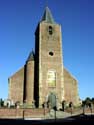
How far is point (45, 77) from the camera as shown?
42.7 m

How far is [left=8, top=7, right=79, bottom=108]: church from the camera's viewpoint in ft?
139

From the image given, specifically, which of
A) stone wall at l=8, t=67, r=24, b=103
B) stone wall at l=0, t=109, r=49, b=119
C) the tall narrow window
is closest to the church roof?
stone wall at l=8, t=67, r=24, b=103

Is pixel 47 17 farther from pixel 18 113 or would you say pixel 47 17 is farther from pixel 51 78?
pixel 18 113

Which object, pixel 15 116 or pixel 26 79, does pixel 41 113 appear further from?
pixel 26 79

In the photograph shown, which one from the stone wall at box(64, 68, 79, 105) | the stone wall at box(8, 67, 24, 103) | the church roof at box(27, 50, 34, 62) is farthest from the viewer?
the church roof at box(27, 50, 34, 62)

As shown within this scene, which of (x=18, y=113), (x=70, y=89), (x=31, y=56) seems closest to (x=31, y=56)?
(x=31, y=56)

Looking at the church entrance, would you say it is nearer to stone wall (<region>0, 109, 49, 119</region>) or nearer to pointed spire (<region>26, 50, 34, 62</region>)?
pointed spire (<region>26, 50, 34, 62</region>)

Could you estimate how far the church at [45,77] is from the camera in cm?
4231

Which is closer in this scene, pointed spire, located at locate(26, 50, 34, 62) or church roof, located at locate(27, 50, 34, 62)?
pointed spire, located at locate(26, 50, 34, 62)

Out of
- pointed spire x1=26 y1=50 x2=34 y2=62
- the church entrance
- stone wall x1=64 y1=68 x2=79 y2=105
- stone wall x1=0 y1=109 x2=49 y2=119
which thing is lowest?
stone wall x1=0 y1=109 x2=49 y2=119

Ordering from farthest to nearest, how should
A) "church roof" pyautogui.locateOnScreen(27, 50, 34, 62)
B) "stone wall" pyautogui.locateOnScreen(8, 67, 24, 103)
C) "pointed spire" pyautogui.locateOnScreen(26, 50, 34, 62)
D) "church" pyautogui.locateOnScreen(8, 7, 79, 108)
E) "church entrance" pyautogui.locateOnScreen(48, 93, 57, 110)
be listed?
"church roof" pyautogui.locateOnScreen(27, 50, 34, 62), "pointed spire" pyautogui.locateOnScreen(26, 50, 34, 62), "stone wall" pyautogui.locateOnScreen(8, 67, 24, 103), "church" pyautogui.locateOnScreen(8, 7, 79, 108), "church entrance" pyautogui.locateOnScreen(48, 93, 57, 110)

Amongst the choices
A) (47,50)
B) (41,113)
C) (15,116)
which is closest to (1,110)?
(15,116)

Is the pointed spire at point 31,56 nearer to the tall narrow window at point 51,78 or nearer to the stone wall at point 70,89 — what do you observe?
the tall narrow window at point 51,78

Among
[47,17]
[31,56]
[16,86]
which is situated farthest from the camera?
[47,17]
